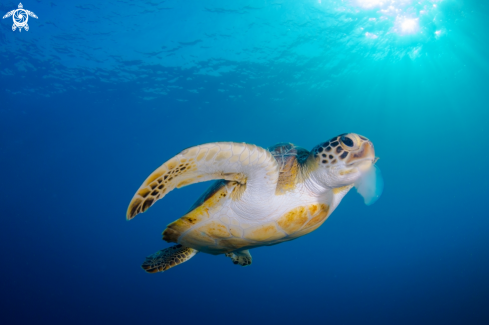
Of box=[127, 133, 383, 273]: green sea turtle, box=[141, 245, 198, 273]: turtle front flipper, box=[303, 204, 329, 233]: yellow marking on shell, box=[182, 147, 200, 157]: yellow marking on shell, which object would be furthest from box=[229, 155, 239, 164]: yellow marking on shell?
box=[141, 245, 198, 273]: turtle front flipper

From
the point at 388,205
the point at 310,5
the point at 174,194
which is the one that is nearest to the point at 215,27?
the point at 310,5

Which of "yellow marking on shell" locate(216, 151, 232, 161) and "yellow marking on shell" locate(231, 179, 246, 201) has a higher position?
"yellow marking on shell" locate(216, 151, 232, 161)

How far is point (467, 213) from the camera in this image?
197 feet

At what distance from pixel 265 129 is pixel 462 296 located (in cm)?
2229

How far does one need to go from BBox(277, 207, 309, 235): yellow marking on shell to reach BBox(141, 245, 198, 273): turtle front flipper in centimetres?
185

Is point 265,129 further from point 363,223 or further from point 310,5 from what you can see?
point 363,223

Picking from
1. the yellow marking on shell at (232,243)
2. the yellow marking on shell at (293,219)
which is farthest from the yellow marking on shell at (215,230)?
the yellow marking on shell at (293,219)

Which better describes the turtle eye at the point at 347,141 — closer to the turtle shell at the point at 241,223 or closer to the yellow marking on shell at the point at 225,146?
the turtle shell at the point at 241,223

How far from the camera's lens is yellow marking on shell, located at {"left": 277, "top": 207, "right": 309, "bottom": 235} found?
2.32m

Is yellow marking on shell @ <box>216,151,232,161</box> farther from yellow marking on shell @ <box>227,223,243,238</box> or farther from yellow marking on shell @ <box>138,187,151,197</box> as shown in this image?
yellow marking on shell @ <box>227,223,243,238</box>

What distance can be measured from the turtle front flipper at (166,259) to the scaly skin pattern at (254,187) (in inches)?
34.1

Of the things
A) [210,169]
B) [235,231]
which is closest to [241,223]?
[235,231]

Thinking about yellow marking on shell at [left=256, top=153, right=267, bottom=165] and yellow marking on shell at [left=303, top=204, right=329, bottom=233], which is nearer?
yellow marking on shell at [left=256, top=153, right=267, bottom=165]

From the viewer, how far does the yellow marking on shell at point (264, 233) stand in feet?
7.87
